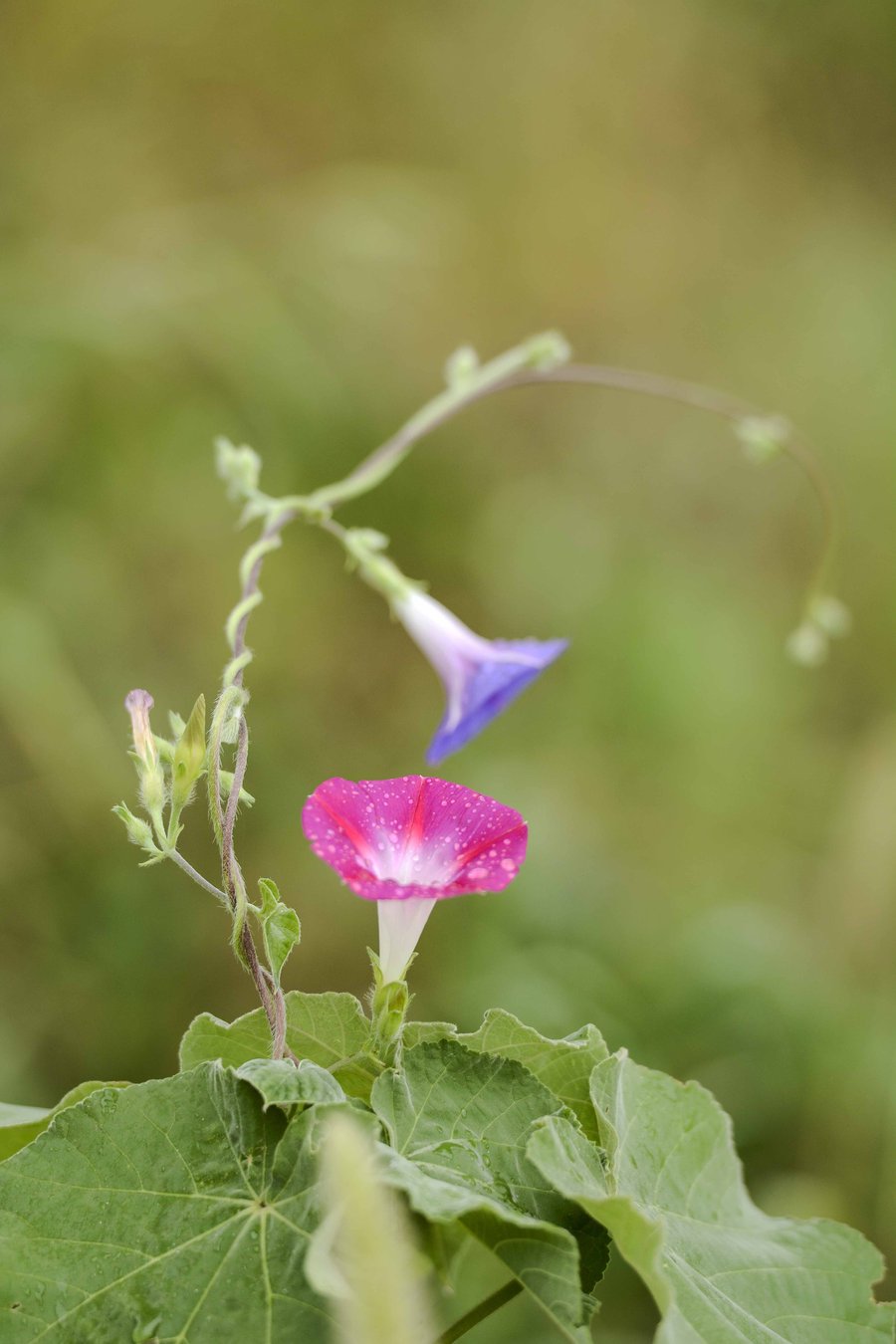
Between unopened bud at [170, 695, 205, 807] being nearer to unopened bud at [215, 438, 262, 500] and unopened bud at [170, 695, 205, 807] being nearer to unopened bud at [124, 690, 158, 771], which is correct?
unopened bud at [124, 690, 158, 771]

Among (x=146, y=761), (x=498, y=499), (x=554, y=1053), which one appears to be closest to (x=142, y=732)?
(x=146, y=761)

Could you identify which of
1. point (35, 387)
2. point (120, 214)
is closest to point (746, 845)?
point (35, 387)

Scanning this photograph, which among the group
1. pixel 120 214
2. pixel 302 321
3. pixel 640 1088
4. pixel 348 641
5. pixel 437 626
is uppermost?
pixel 120 214

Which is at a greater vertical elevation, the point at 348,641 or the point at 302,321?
the point at 302,321

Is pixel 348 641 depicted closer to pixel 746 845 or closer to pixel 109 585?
pixel 109 585

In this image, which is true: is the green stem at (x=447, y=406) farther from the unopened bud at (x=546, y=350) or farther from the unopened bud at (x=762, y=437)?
the unopened bud at (x=762, y=437)

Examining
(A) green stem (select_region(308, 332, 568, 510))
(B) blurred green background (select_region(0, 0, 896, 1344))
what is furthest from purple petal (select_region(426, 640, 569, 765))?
(B) blurred green background (select_region(0, 0, 896, 1344))

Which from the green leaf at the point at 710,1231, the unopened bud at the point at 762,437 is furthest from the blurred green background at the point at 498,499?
the unopened bud at the point at 762,437

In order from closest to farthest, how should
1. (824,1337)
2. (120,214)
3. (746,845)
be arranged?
(824,1337) < (746,845) < (120,214)
